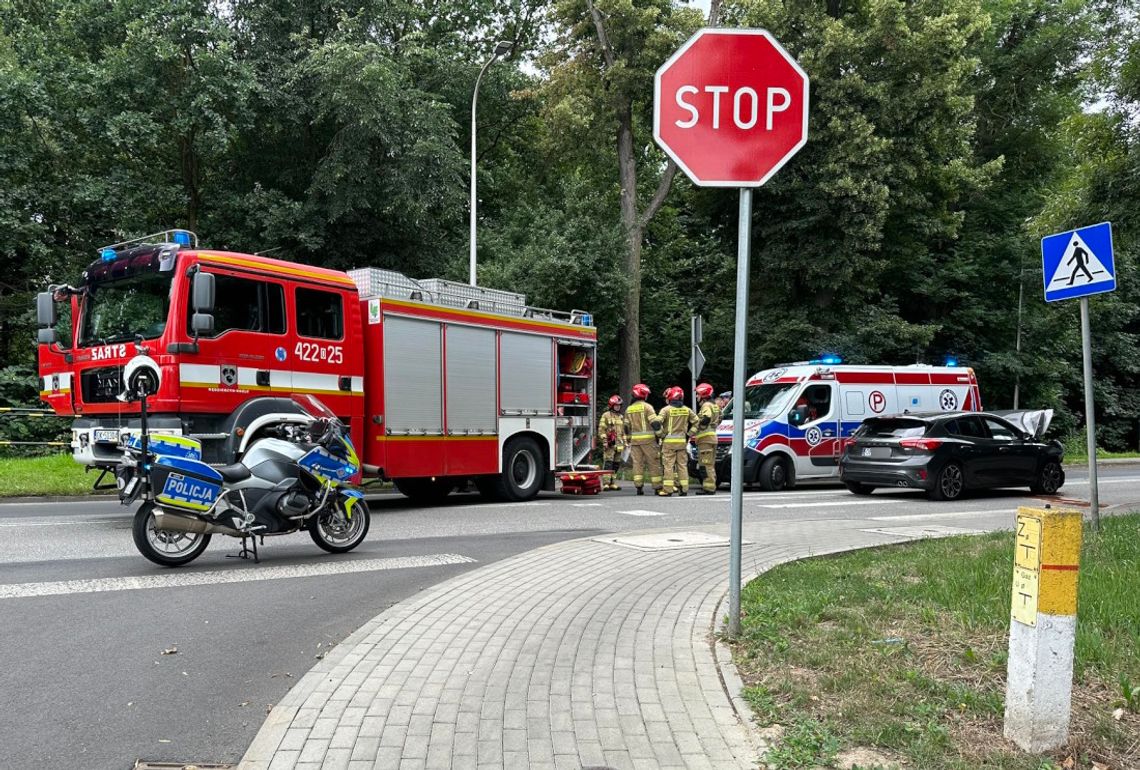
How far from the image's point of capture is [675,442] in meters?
16.0

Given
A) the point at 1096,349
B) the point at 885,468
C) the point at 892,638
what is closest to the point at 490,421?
the point at 885,468

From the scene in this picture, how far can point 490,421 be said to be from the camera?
14352 millimetres

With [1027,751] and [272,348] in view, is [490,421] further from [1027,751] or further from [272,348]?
[1027,751]

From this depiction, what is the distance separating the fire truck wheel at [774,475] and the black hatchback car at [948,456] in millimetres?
1673

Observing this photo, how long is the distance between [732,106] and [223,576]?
17.7ft

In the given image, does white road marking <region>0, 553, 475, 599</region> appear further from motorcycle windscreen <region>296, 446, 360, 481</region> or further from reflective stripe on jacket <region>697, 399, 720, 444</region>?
Result: reflective stripe on jacket <region>697, 399, 720, 444</region>

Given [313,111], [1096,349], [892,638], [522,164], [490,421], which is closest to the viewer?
[892,638]

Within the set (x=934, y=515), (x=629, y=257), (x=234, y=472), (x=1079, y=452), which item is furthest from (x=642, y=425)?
(x=1079, y=452)

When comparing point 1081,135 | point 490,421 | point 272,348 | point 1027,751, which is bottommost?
point 1027,751

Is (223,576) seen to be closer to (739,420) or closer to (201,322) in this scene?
(201,322)

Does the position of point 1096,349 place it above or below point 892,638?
above

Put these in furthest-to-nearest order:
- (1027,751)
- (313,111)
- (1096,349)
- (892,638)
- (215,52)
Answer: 1. (1096,349)
2. (313,111)
3. (215,52)
4. (892,638)
5. (1027,751)

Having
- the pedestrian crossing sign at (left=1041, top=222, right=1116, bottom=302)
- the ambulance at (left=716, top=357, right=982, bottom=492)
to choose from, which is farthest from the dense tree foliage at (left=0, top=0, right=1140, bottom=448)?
the pedestrian crossing sign at (left=1041, top=222, right=1116, bottom=302)

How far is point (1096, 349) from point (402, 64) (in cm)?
2683
